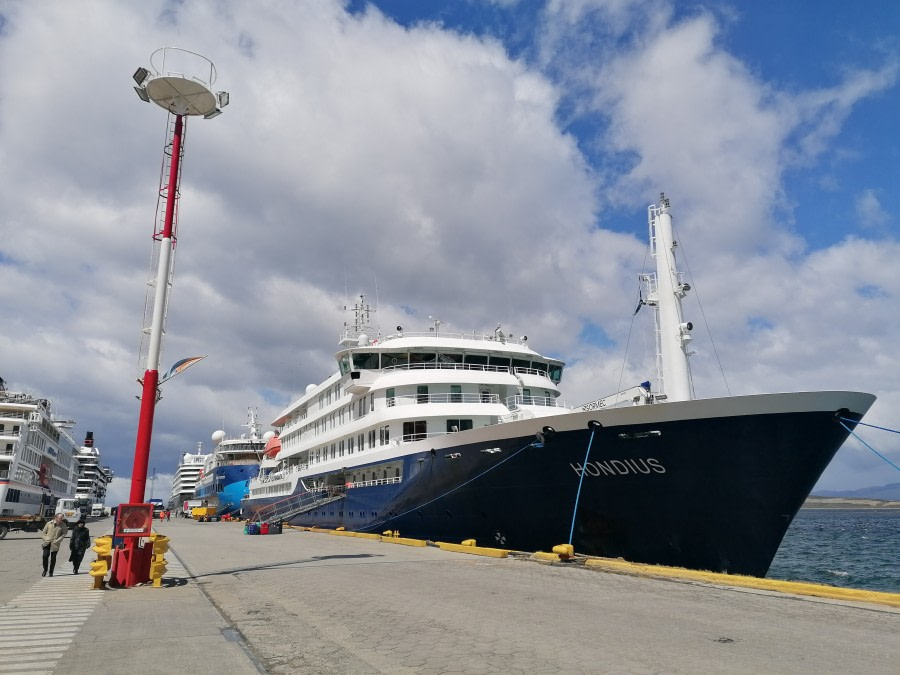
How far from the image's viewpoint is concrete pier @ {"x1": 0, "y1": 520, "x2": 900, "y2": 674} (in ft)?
Answer: 19.2

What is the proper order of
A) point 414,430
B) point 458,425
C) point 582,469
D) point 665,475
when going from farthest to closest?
point 414,430 → point 458,425 → point 582,469 → point 665,475

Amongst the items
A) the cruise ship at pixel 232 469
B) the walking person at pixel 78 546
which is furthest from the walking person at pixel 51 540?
the cruise ship at pixel 232 469

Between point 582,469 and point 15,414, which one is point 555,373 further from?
point 15,414

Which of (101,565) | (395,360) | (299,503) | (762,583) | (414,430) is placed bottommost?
(762,583)

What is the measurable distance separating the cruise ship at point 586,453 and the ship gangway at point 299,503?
174cm

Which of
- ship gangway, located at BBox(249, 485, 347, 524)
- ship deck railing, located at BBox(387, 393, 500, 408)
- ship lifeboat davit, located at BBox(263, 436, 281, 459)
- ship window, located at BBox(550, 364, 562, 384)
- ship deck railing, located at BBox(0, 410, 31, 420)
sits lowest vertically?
ship gangway, located at BBox(249, 485, 347, 524)

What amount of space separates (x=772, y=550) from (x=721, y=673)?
30.5 feet

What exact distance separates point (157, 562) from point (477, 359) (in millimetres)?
14988

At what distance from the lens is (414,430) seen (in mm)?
22297

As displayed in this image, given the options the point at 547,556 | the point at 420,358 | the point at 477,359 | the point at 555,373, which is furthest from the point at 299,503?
the point at 547,556

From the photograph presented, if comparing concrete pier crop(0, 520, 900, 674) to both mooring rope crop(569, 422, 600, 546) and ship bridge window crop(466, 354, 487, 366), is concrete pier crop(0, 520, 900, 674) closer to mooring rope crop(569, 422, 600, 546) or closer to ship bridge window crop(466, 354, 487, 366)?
mooring rope crop(569, 422, 600, 546)

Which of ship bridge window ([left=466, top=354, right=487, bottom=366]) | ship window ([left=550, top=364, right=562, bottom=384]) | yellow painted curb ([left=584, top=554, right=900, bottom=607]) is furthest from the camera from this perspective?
ship window ([left=550, top=364, right=562, bottom=384])

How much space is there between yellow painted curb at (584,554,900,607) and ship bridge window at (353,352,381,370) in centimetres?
1341

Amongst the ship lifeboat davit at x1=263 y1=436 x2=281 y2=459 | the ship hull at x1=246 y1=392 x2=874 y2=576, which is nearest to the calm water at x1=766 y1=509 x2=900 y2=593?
the ship hull at x1=246 y1=392 x2=874 y2=576
